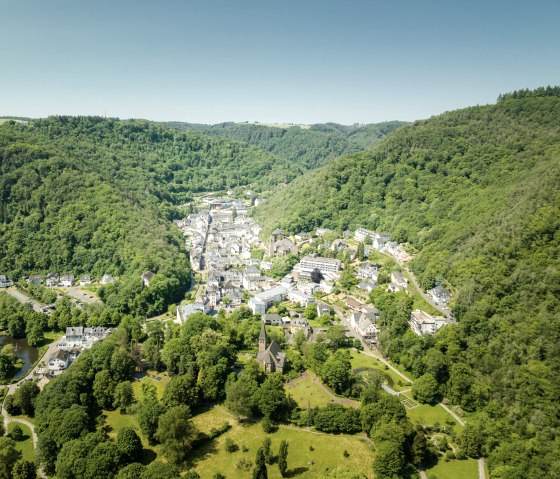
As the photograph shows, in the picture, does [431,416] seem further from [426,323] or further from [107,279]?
[107,279]

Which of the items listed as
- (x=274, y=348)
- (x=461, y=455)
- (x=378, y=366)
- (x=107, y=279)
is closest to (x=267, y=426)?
(x=274, y=348)

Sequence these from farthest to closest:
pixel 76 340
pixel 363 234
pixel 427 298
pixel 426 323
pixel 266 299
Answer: pixel 363 234 → pixel 266 299 → pixel 427 298 → pixel 76 340 → pixel 426 323

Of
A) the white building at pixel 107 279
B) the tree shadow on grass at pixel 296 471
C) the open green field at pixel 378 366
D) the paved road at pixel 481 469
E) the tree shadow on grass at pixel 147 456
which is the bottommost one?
the tree shadow on grass at pixel 147 456

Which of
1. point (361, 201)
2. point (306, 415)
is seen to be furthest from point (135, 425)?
point (361, 201)

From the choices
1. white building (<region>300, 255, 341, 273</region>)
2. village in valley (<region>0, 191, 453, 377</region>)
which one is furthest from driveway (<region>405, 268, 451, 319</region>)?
white building (<region>300, 255, 341, 273</region>)

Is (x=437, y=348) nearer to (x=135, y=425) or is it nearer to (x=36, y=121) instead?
(x=135, y=425)

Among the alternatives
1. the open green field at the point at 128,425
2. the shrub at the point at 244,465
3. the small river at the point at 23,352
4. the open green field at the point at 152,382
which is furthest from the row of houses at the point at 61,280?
the shrub at the point at 244,465

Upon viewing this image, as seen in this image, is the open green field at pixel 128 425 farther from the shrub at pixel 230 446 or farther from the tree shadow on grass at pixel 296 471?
the tree shadow on grass at pixel 296 471
